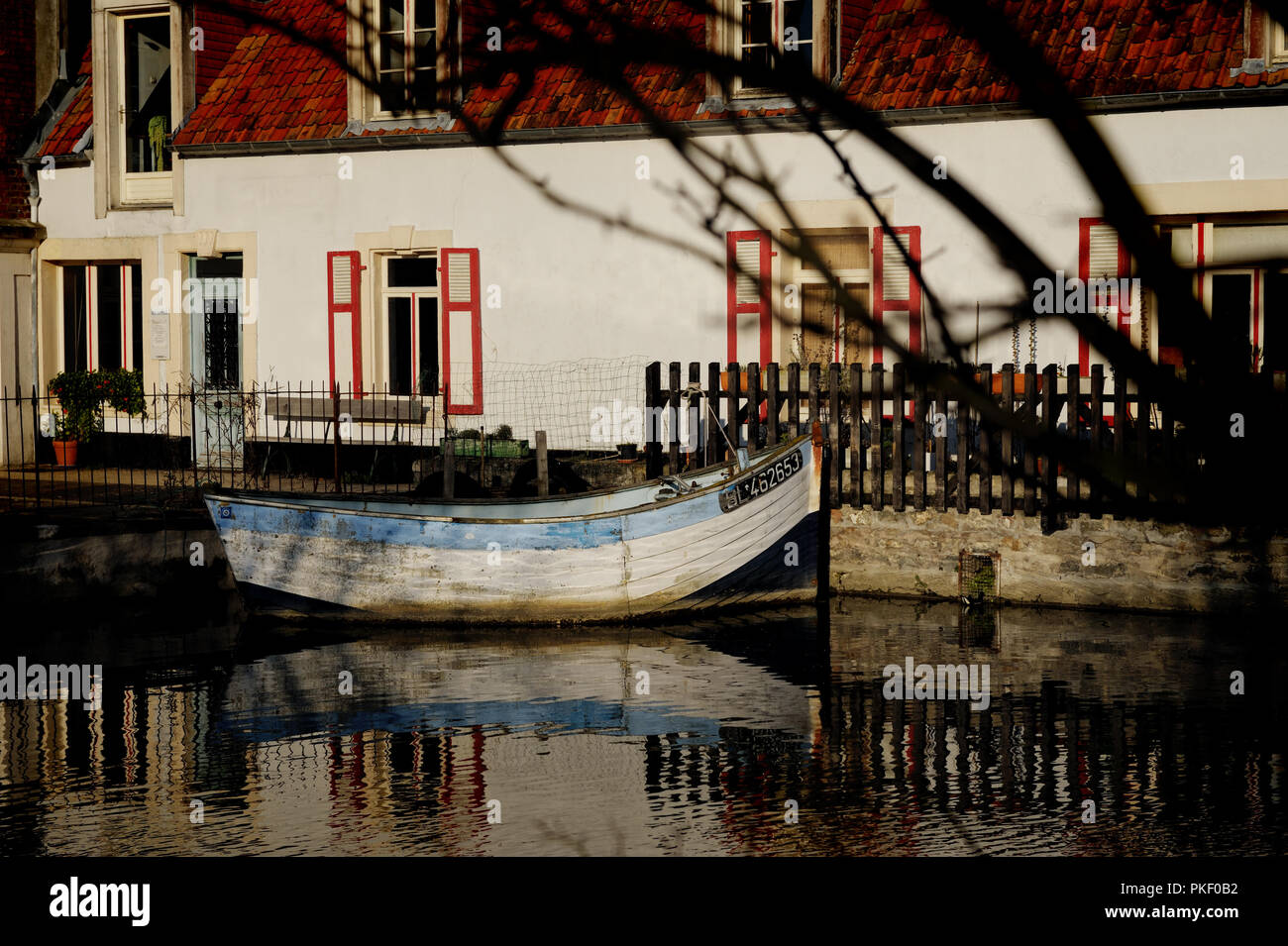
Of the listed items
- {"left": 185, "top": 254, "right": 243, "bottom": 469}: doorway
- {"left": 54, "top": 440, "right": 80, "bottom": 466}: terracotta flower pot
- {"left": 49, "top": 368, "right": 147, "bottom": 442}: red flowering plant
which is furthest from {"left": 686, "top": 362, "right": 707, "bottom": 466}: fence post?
{"left": 54, "top": 440, "right": 80, "bottom": 466}: terracotta flower pot

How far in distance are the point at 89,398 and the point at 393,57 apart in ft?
18.8

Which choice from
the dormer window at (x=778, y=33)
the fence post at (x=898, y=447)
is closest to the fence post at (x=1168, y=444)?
the fence post at (x=898, y=447)

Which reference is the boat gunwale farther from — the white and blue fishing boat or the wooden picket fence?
the wooden picket fence

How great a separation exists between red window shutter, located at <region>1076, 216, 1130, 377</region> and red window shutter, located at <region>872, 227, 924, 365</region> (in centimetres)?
151

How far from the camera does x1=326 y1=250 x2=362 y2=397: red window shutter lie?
20781 mm

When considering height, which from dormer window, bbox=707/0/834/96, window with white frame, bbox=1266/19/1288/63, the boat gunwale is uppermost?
dormer window, bbox=707/0/834/96

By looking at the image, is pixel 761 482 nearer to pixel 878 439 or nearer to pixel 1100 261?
pixel 878 439

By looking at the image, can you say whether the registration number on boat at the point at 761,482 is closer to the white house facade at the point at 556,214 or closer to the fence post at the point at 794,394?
the fence post at the point at 794,394

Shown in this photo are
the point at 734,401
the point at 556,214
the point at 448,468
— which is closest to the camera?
the point at 448,468

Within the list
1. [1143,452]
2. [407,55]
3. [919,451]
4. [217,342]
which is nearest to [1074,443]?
[1143,452]

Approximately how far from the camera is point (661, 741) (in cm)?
1037

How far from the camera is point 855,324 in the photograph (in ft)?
60.2
